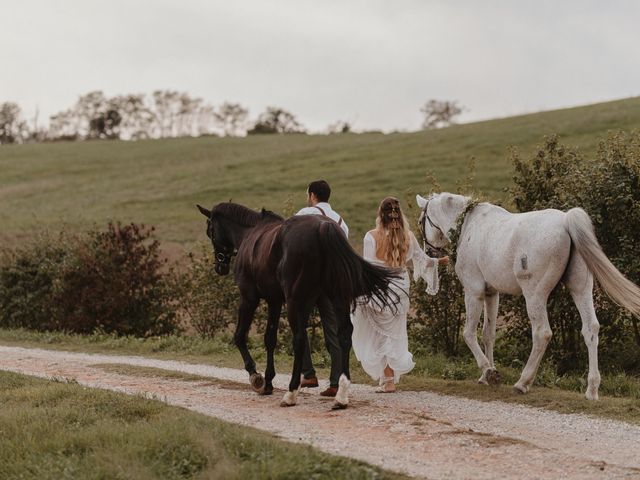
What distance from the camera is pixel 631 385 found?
988 centimetres

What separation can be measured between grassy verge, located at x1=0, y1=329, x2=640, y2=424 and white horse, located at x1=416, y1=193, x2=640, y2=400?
34 centimetres

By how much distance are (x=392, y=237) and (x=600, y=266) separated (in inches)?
99.8

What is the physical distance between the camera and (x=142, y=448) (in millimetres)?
6867

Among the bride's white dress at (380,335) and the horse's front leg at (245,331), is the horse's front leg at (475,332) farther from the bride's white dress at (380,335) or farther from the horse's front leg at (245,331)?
the horse's front leg at (245,331)

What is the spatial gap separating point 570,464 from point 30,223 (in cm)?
3444

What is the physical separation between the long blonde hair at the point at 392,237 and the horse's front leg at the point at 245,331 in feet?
5.58

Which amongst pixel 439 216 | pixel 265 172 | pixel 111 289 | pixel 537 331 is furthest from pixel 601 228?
pixel 265 172

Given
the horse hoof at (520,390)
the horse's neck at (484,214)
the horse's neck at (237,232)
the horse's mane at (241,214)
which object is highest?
the horse's neck at (484,214)

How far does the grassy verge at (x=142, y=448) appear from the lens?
6336 millimetres

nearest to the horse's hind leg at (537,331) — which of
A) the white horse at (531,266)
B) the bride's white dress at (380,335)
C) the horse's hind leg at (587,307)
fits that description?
the white horse at (531,266)

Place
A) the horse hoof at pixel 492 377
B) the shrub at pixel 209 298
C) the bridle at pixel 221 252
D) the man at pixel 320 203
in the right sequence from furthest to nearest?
1. the shrub at pixel 209 298
2. the bridle at pixel 221 252
3. the man at pixel 320 203
4. the horse hoof at pixel 492 377

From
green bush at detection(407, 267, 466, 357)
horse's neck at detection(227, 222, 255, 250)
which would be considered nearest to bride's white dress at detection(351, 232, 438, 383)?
horse's neck at detection(227, 222, 255, 250)

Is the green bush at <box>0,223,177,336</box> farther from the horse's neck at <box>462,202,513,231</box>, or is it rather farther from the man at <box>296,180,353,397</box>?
the horse's neck at <box>462,202,513,231</box>

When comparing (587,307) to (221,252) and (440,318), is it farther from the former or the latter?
(221,252)
